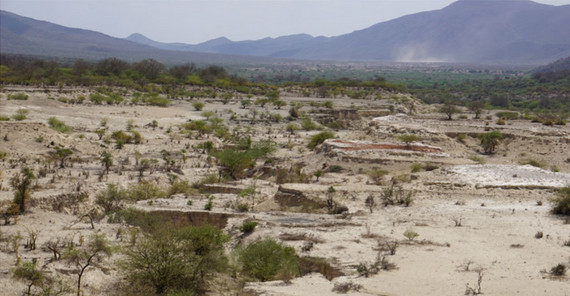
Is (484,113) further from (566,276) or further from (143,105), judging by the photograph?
(566,276)

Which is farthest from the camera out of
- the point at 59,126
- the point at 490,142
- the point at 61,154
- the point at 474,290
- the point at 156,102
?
the point at 156,102

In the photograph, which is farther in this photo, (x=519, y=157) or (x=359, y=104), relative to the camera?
(x=359, y=104)

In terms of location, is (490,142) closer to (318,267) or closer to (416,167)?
(416,167)

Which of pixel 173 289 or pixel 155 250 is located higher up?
pixel 155 250

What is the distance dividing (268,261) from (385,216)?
182 inches

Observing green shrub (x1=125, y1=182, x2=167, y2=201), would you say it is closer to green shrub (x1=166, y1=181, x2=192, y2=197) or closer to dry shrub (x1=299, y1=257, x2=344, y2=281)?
green shrub (x1=166, y1=181, x2=192, y2=197)

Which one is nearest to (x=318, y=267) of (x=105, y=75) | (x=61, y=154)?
(x=61, y=154)

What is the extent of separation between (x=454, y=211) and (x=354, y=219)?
283 cm

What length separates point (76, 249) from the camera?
9617mm

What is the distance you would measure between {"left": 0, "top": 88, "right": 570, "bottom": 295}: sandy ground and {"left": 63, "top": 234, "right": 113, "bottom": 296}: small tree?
0.58 ft

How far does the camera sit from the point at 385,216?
521 inches

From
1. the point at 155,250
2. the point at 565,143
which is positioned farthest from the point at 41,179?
the point at 565,143

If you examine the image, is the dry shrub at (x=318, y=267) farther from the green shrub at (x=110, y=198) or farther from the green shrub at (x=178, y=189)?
the green shrub at (x=178, y=189)

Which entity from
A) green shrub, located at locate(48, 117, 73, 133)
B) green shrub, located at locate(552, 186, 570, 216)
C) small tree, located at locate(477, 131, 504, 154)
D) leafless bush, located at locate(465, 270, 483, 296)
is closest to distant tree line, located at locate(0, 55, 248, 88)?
green shrub, located at locate(48, 117, 73, 133)
